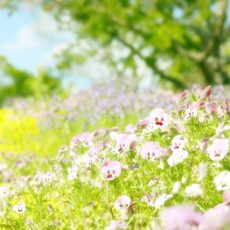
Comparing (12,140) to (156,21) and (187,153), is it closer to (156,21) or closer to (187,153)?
(187,153)

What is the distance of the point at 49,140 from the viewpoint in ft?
32.2

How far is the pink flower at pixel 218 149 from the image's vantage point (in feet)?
10.2

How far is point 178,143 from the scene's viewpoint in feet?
11.5

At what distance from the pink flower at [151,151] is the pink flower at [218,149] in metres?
0.46

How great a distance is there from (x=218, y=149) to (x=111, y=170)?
0.75 meters

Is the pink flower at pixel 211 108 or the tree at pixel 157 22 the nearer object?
the pink flower at pixel 211 108

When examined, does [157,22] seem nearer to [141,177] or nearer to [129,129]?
[129,129]

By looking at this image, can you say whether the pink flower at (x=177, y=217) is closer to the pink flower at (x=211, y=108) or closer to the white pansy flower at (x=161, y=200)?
the white pansy flower at (x=161, y=200)

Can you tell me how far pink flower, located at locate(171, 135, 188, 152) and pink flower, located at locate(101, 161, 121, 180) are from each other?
344mm

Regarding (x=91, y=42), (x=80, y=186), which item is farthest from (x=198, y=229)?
(x=91, y=42)

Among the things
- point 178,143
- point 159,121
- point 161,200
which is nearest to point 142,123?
point 159,121

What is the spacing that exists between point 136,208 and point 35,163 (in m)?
3.53

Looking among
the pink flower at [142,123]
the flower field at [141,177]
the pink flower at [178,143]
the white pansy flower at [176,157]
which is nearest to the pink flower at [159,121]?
the flower field at [141,177]

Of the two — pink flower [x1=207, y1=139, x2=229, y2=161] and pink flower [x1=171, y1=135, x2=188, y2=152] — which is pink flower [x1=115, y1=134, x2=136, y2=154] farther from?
pink flower [x1=207, y1=139, x2=229, y2=161]
